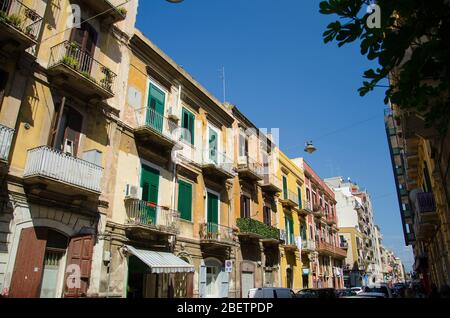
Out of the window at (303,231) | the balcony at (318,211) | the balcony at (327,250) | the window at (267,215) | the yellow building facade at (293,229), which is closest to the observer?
the window at (267,215)

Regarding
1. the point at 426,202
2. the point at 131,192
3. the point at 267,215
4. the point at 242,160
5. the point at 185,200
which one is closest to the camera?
the point at 131,192

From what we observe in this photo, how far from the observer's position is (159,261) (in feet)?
41.8

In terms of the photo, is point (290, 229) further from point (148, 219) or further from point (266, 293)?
point (148, 219)

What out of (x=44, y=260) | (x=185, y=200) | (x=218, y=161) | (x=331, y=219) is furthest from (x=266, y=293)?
(x=331, y=219)

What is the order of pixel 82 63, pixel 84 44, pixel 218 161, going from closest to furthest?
pixel 82 63
pixel 84 44
pixel 218 161

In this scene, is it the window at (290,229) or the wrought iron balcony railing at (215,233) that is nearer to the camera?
the wrought iron balcony railing at (215,233)

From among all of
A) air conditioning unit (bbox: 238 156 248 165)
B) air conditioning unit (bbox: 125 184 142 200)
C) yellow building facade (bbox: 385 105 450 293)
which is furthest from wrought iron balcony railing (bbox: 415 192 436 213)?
air conditioning unit (bbox: 125 184 142 200)

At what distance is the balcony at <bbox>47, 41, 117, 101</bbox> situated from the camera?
10941mm

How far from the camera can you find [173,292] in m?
14.3

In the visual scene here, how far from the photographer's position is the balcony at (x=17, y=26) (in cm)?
927

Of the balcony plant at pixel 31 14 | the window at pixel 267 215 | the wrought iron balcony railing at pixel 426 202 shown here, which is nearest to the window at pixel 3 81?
the balcony plant at pixel 31 14

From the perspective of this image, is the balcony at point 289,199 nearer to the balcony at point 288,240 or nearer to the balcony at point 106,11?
the balcony at point 288,240

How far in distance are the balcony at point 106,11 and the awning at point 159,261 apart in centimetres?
874

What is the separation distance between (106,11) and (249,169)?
39.5 ft
